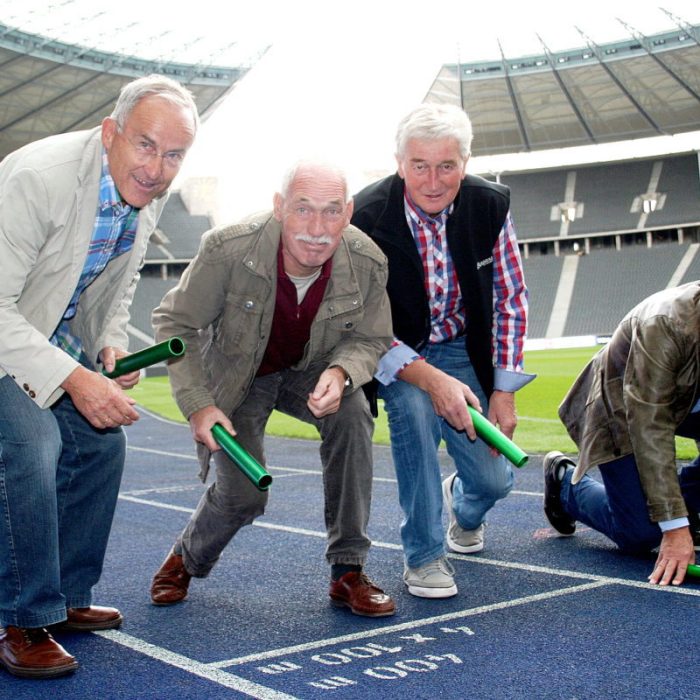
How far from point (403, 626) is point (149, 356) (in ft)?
4.76

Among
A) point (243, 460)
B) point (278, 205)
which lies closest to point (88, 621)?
point (243, 460)

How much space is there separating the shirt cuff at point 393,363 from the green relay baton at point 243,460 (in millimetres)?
903

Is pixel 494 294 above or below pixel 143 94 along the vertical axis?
below

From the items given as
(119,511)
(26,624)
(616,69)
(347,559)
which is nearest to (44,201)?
(26,624)

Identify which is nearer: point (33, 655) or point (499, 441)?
point (33, 655)

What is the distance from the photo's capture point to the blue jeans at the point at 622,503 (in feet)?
15.7

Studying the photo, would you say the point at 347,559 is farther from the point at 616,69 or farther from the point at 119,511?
the point at 616,69

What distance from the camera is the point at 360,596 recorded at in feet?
13.5

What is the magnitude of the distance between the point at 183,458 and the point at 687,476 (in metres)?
7.47

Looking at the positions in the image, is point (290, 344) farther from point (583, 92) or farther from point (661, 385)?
point (583, 92)

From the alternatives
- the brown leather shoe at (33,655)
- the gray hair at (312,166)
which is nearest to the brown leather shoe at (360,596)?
the brown leather shoe at (33,655)

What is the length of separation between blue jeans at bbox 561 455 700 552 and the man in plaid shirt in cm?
46

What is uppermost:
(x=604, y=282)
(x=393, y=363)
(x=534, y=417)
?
(x=393, y=363)

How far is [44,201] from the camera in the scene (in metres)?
3.47
